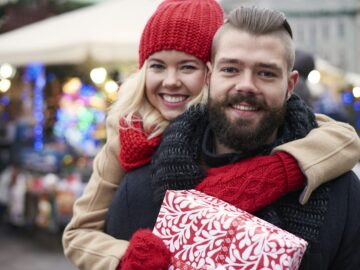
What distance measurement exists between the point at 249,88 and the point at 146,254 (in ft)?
2.03

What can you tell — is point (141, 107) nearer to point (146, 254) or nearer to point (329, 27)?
point (146, 254)

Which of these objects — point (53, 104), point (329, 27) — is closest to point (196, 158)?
point (53, 104)

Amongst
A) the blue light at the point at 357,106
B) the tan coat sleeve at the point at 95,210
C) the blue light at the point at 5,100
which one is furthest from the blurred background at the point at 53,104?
the tan coat sleeve at the point at 95,210

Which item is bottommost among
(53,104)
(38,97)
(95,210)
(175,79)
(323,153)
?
(53,104)

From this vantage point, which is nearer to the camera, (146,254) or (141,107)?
(146,254)

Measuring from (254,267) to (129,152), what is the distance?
82 centimetres

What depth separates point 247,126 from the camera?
1.83 m

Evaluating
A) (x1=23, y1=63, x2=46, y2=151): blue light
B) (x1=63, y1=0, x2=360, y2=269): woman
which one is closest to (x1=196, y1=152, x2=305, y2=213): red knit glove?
(x1=63, y1=0, x2=360, y2=269): woman

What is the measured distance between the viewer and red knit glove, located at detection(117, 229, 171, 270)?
5.45 ft

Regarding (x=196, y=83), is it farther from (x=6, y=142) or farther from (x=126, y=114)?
(x=6, y=142)

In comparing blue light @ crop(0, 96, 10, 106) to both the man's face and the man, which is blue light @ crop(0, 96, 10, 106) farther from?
the man's face

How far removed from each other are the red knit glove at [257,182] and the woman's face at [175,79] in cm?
60

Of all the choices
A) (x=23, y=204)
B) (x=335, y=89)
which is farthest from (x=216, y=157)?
(x=335, y=89)

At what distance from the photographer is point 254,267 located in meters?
1.51
